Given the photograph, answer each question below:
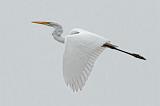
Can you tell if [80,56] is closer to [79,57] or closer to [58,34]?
[79,57]

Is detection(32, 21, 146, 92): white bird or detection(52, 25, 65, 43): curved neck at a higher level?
detection(32, 21, 146, 92): white bird

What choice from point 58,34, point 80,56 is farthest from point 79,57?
point 58,34

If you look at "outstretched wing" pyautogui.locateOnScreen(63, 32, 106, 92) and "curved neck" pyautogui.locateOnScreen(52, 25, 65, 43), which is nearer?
"outstretched wing" pyautogui.locateOnScreen(63, 32, 106, 92)

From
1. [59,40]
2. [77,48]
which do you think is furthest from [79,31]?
[77,48]

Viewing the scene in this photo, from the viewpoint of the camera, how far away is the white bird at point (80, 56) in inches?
569

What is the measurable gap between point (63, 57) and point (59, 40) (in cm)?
207

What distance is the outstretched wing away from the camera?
1445cm

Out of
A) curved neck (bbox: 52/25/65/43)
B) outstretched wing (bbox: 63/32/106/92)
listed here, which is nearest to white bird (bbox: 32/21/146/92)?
outstretched wing (bbox: 63/32/106/92)

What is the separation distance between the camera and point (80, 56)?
1473 centimetres

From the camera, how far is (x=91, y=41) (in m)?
15.1

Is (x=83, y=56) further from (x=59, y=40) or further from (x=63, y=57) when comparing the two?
(x=59, y=40)

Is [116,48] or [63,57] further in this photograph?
[116,48]

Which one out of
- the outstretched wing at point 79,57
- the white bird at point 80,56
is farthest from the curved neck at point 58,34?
the outstretched wing at point 79,57

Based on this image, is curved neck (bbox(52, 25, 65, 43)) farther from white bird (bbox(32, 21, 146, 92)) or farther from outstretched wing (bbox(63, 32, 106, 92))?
outstretched wing (bbox(63, 32, 106, 92))
